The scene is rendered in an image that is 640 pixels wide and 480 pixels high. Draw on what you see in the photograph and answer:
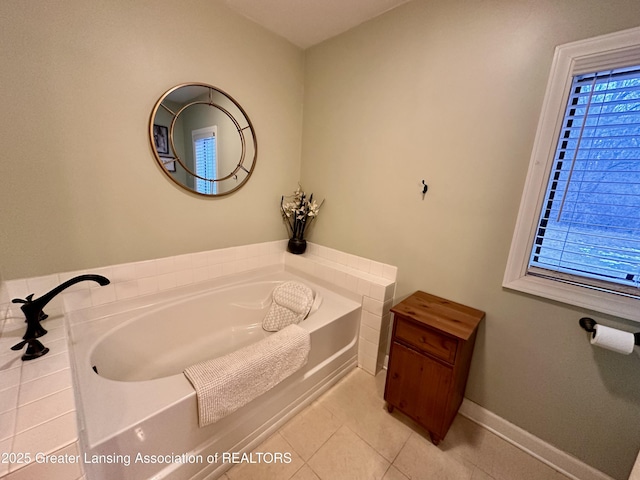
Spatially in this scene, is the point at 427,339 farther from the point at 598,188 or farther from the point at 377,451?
the point at 598,188

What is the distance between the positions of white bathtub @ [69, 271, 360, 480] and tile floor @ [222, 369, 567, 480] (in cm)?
12

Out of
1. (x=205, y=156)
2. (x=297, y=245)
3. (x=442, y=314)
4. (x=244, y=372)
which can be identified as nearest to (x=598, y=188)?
(x=442, y=314)

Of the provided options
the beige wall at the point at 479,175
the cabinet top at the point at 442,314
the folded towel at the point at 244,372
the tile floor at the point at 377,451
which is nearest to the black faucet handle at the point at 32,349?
the folded towel at the point at 244,372

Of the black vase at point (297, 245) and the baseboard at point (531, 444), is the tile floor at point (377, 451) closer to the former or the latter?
the baseboard at point (531, 444)

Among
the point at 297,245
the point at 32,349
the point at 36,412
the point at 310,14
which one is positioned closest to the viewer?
the point at 36,412

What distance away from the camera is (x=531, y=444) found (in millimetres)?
1331

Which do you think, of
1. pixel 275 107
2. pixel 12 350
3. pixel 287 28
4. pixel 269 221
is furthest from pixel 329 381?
pixel 287 28

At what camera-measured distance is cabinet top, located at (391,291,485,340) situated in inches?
49.0

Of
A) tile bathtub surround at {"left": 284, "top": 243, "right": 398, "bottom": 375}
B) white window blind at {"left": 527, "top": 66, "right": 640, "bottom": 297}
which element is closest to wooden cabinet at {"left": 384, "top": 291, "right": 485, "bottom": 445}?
tile bathtub surround at {"left": 284, "top": 243, "right": 398, "bottom": 375}

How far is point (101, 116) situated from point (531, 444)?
2.93 meters

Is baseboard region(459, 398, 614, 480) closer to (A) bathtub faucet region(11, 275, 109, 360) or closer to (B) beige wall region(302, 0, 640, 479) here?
(B) beige wall region(302, 0, 640, 479)

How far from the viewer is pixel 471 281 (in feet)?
4.76

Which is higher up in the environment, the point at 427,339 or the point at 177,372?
the point at 427,339

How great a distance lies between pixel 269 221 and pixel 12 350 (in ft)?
5.28
